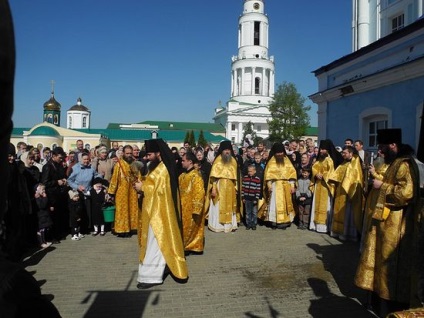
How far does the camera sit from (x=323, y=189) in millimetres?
9086

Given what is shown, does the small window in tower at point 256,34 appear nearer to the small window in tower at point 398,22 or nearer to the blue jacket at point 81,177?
the small window in tower at point 398,22

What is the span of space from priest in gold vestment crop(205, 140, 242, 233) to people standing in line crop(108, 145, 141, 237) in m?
1.84

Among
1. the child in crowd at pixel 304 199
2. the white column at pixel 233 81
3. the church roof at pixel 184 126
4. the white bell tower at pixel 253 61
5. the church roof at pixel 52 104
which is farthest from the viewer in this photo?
the church roof at pixel 184 126

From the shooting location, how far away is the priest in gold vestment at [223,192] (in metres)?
9.08

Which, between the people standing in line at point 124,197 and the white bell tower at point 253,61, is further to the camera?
the white bell tower at point 253,61

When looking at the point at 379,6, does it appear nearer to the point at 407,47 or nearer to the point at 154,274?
the point at 407,47

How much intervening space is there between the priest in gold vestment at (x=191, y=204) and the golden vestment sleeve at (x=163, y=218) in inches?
54.0

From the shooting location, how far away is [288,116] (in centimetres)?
4491

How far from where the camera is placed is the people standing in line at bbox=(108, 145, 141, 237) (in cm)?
832

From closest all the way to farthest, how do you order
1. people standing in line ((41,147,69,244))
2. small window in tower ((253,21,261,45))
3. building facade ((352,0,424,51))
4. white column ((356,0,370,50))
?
people standing in line ((41,147,69,244)), building facade ((352,0,424,51)), white column ((356,0,370,50)), small window in tower ((253,21,261,45))

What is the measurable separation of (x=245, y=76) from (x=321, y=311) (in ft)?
252

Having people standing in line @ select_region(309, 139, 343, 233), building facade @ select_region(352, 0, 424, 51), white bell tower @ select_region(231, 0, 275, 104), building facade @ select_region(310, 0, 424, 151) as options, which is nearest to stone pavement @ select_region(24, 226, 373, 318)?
people standing in line @ select_region(309, 139, 343, 233)

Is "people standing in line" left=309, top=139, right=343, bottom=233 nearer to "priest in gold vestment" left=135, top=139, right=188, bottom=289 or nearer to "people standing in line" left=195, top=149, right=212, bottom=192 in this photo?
"people standing in line" left=195, top=149, right=212, bottom=192

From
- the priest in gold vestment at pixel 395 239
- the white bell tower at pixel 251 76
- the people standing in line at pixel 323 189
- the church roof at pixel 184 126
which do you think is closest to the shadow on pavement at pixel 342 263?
the priest in gold vestment at pixel 395 239
